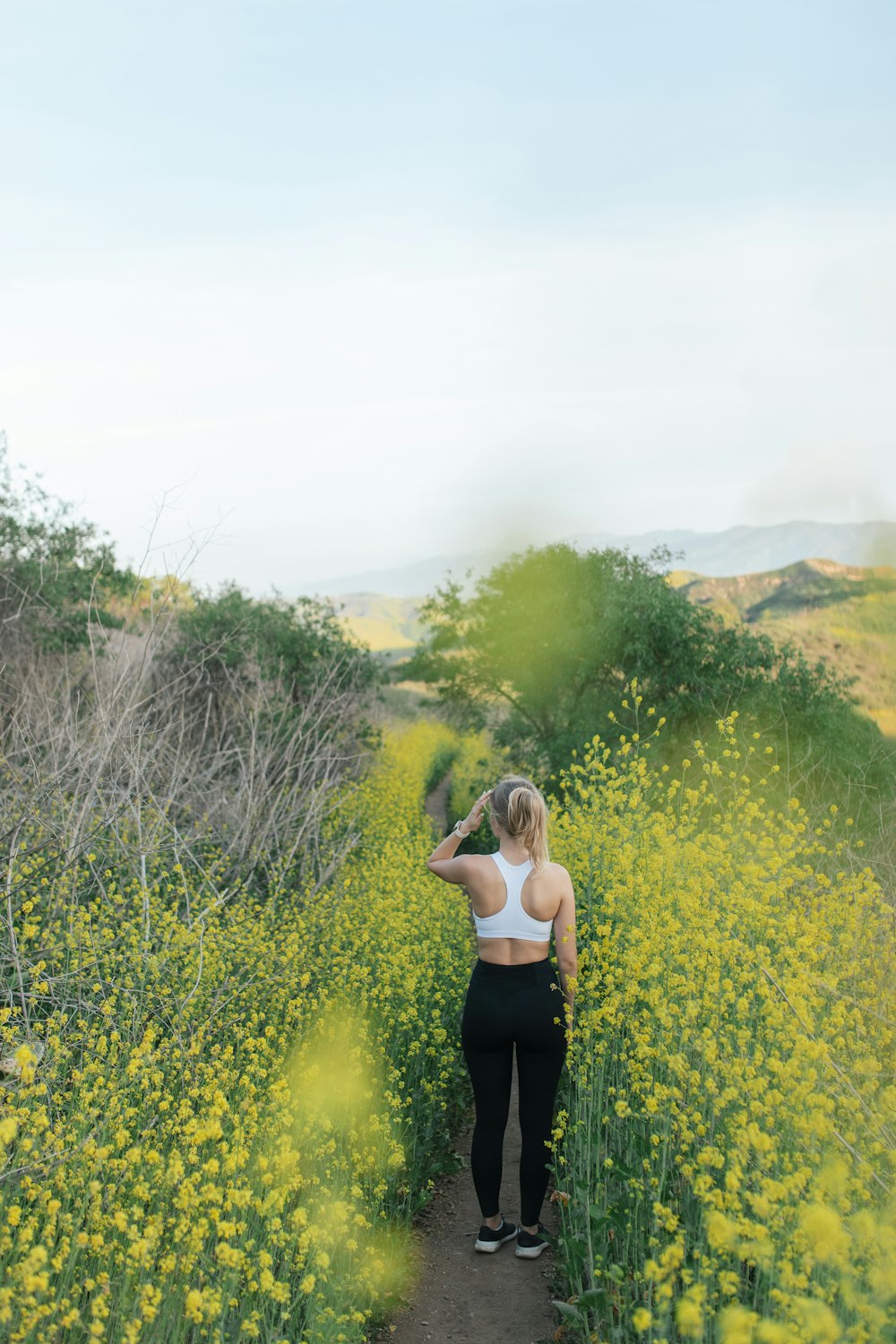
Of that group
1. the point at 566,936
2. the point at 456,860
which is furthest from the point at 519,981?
the point at 456,860

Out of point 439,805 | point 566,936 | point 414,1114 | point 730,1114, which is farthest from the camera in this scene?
point 439,805

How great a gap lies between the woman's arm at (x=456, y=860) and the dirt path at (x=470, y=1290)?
199cm

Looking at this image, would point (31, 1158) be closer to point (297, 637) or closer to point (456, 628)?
point (297, 637)

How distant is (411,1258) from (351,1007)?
170 cm

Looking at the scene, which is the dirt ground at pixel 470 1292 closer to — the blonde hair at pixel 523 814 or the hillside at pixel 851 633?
the blonde hair at pixel 523 814

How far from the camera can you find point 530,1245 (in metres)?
5.01

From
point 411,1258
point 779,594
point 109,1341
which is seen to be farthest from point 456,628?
point 109,1341

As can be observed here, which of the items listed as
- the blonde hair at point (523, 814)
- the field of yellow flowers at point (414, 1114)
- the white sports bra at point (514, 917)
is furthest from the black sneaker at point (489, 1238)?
the blonde hair at point (523, 814)

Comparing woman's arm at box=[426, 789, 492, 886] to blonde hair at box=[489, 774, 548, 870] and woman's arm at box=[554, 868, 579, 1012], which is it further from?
woman's arm at box=[554, 868, 579, 1012]

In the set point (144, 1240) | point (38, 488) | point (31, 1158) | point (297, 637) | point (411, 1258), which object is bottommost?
point (411, 1258)

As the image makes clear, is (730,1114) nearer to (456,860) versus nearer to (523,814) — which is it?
(523,814)

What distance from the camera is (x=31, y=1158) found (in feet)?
13.8

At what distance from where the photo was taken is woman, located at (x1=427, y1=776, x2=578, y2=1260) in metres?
4.79

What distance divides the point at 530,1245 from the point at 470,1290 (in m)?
0.37
